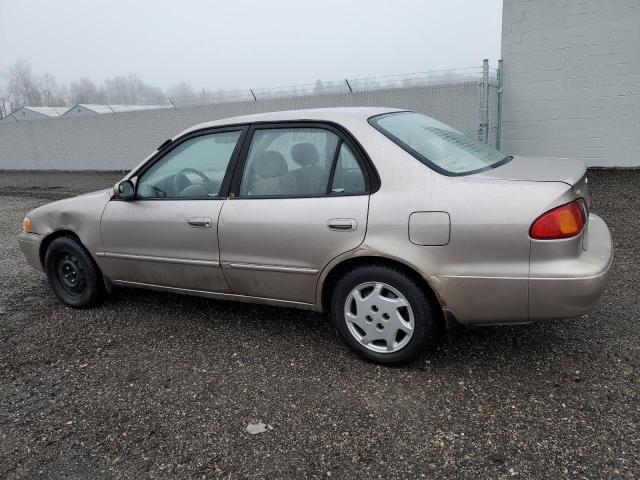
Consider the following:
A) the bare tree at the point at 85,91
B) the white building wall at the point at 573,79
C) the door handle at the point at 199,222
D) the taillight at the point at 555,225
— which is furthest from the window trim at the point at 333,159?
the bare tree at the point at 85,91

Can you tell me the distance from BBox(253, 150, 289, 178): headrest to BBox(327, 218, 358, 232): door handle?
0.57m

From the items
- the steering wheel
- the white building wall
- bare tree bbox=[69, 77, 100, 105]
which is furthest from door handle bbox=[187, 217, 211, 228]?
bare tree bbox=[69, 77, 100, 105]

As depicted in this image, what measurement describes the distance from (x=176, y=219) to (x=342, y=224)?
131 centimetres

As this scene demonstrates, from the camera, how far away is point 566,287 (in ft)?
8.55

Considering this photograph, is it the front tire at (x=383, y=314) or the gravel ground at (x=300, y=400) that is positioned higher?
the front tire at (x=383, y=314)

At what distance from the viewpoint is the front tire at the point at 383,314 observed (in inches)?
115

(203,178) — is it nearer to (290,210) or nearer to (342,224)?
(290,210)

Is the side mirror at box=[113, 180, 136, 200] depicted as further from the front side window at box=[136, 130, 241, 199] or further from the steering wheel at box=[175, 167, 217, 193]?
the steering wheel at box=[175, 167, 217, 193]

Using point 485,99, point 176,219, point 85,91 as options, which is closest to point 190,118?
point 485,99

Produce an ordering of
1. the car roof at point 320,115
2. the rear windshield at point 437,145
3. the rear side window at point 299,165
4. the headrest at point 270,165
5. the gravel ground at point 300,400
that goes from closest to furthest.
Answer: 1. the gravel ground at point 300,400
2. the rear windshield at point 437,145
3. the rear side window at point 299,165
4. the car roof at point 320,115
5. the headrest at point 270,165

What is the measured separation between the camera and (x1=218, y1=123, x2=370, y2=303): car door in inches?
121

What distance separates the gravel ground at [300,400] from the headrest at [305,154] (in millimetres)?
1236

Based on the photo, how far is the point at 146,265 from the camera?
3.89m

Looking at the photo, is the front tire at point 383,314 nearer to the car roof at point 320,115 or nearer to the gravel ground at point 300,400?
the gravel ground at point 300,400
